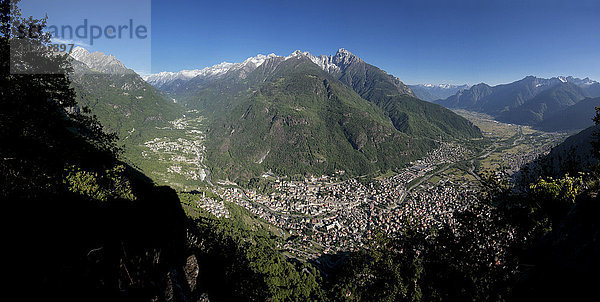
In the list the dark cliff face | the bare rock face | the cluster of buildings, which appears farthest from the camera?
the cluster of buildings

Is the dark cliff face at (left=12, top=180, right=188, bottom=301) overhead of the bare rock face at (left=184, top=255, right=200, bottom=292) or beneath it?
overhead

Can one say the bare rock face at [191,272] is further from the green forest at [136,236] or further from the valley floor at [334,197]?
the valley floor at [334,197]

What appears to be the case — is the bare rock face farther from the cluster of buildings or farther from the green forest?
the cluster of buildings

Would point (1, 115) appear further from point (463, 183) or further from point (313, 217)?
point (463, 183)

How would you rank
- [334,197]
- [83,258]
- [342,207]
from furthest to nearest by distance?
[334,197]
[342,207]
[83,258]

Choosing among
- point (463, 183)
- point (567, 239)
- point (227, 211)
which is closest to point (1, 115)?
point (567, 239)

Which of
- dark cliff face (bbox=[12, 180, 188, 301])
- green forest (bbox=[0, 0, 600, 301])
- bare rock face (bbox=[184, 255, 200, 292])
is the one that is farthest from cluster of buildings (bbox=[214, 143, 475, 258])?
dark cliff face (bbox=[12, 180, 188, 301])

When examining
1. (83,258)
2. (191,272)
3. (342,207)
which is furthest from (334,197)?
(83,258)

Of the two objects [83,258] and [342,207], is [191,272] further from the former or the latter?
[342,207]

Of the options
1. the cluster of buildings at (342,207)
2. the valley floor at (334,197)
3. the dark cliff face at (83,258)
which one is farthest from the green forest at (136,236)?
the cluster of buildings at (342,207)
